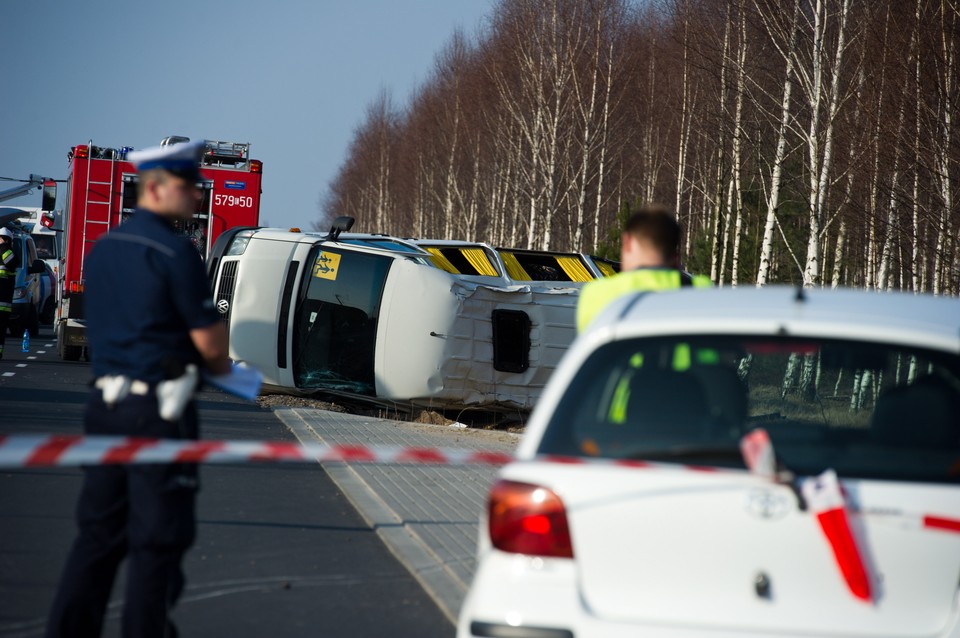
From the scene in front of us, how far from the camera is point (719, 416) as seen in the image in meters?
3.73

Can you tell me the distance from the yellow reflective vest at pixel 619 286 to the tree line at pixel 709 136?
943 cm

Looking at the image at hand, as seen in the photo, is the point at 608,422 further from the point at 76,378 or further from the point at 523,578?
the point at 76,378

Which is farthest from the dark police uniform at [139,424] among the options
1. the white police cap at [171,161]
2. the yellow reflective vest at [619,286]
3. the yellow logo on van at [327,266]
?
the yellow logo on van at [327,266]

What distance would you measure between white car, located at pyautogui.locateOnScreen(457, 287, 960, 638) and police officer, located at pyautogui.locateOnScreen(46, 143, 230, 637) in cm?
118

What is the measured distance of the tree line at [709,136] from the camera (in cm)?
1566

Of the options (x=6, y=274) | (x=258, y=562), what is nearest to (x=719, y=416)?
(x=258, y=562)

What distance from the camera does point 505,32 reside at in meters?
40.4

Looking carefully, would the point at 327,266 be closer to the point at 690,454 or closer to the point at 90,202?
the point at 90,202

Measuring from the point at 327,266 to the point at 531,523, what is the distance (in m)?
11.8

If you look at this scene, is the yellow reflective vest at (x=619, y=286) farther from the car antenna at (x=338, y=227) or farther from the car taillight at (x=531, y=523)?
the car antenna at (x=338, y=227)

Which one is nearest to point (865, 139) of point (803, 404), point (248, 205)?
→ point (803, 404)

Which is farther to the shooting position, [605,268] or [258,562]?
[605,268]

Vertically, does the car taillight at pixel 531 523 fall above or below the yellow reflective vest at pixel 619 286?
below

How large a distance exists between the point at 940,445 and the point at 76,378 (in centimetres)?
1584
